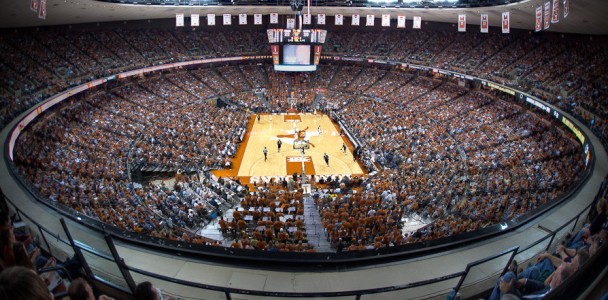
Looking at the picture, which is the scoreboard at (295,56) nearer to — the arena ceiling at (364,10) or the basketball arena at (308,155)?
the basketball arena at (308,155)

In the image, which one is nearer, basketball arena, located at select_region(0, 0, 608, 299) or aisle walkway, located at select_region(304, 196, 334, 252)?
basketball arena, located at select_region(0, 0, 608, 299)

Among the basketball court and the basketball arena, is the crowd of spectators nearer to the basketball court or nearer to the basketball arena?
the basketball arena

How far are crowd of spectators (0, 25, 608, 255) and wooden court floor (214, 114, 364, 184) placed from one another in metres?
1.39

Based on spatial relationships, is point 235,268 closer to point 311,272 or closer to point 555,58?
point 311,272

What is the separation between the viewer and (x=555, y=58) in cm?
3219

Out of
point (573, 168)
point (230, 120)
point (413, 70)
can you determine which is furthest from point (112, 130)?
point (413, 70)

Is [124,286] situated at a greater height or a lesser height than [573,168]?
greater

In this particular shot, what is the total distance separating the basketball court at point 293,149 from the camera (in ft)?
88.5

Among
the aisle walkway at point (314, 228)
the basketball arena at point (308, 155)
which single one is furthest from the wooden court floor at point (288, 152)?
the aisle walkway at point (314, 228)

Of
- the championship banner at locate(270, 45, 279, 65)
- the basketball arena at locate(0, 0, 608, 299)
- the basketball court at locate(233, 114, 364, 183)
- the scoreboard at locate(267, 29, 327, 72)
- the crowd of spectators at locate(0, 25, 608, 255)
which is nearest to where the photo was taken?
the basketball arena at locate(0, 0, 608, 299)

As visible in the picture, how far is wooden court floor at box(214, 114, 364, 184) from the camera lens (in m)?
26.7

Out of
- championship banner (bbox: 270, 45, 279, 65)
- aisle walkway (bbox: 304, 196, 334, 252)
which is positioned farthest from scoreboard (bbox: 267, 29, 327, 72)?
aisle walkway (bbox: 304, 196, 334, 252)

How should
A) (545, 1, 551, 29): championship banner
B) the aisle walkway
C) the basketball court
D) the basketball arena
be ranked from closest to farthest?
the basketball arena
the aisle walkway
(545, 1, 551, 29): championship banner
the basketball court

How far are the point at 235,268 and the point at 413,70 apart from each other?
45.1 m
